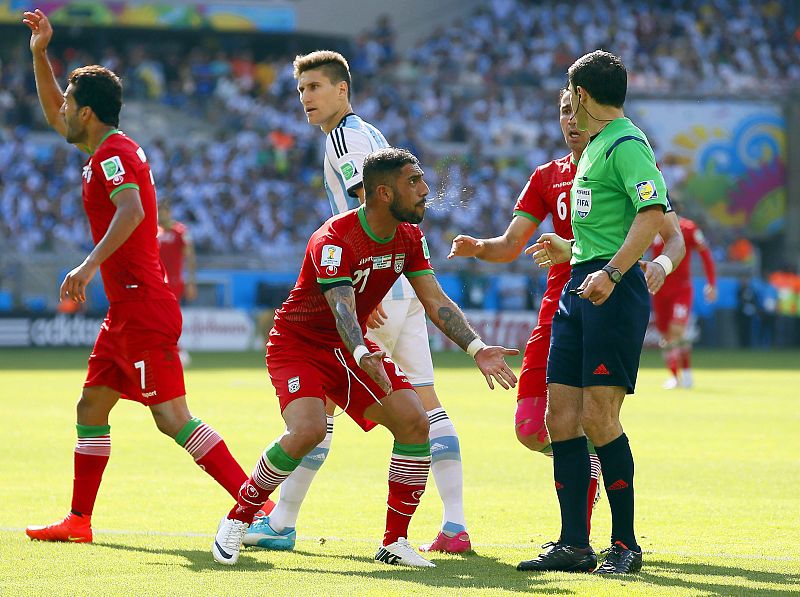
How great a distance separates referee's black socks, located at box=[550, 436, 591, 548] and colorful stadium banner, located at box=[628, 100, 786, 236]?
3194cm

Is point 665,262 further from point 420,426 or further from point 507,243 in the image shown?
point 420,426

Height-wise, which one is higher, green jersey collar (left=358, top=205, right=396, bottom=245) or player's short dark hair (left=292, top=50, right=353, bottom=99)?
player's short dark hair (left=292, top=50, right=353, bottom=99)

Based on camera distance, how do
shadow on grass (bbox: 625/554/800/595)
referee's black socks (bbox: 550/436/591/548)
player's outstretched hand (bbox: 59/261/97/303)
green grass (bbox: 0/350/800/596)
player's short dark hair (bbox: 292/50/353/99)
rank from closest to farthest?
shadow on grass (bbox: 625/554/800/595) → green grass (bbox: 0/350/800/596) → referee's black socks (bbox: 550/436/591/548) → player's outstretched hand (bbox: 59/261/97/303) → player's short dark hair (bbox: 292/50/353/99)

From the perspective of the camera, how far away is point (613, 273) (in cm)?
596

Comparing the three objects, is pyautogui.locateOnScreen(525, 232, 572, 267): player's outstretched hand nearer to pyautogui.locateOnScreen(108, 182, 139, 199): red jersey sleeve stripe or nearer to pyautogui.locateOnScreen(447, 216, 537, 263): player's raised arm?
pyautogui.locateOnScreen(447, 216, 537, 263): player's raised arm

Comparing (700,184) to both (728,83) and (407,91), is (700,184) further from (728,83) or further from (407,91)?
(407,91)

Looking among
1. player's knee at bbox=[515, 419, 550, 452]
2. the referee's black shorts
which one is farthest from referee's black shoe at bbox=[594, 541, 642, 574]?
player's knee at bbox=[515, 419, 550, 452]

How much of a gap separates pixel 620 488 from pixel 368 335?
184cm

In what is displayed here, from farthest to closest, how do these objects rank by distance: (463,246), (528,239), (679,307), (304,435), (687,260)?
(679,307) → (687,260) → (528,239) → (463,246) → (304,435)

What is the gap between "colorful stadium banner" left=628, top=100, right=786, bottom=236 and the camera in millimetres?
37781

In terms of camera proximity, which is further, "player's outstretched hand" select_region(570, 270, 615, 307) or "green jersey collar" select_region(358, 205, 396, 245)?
"green jersey collar" select_region(358, 205, 396, 245)

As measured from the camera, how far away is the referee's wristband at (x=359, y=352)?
20.4ft

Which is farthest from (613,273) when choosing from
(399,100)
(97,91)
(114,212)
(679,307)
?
(399,100)

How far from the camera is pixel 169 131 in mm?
35719
